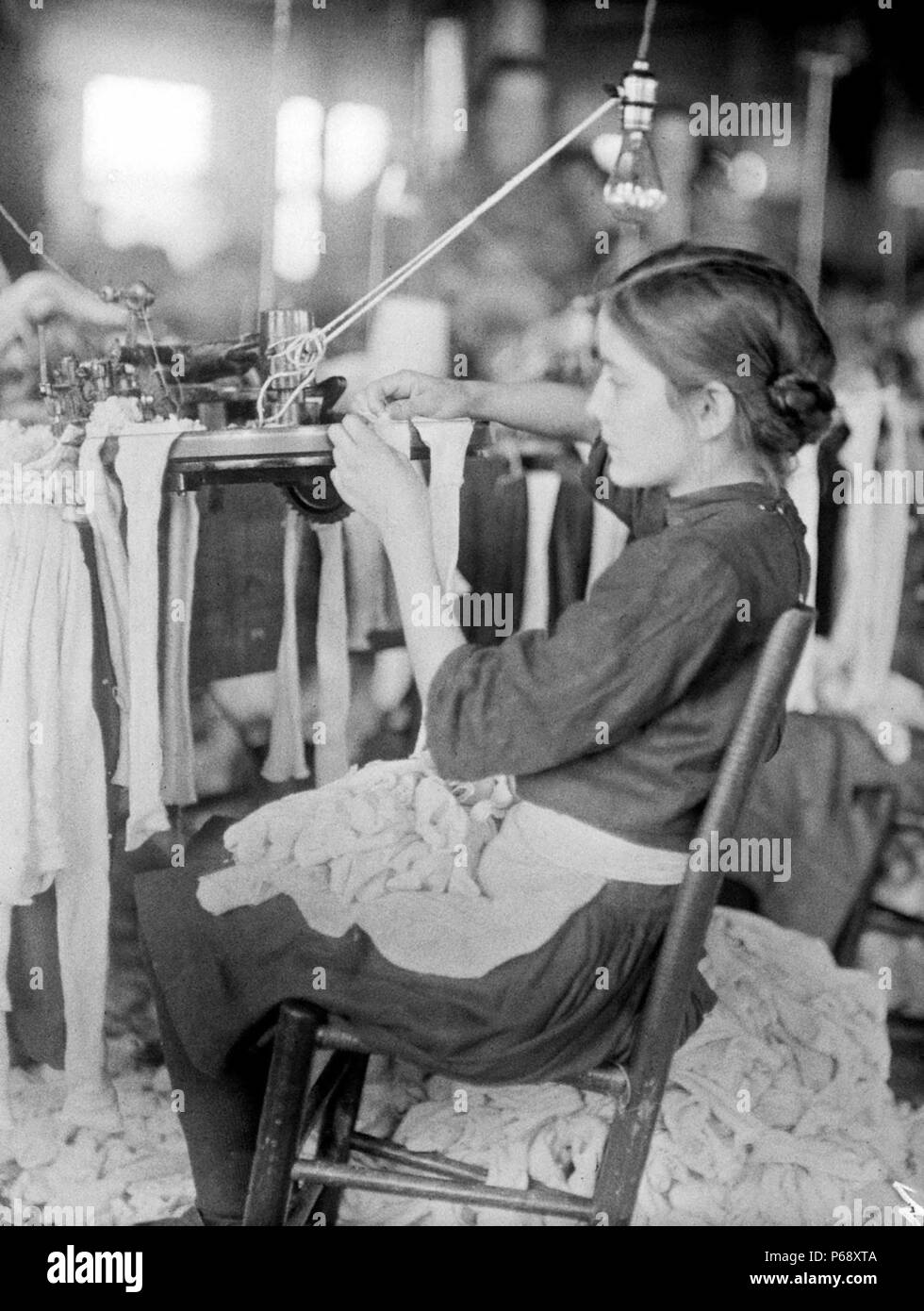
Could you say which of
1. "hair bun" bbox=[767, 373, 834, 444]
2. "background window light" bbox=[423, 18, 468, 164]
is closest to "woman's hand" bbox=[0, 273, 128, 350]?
"background window light" bbox=[423, 18, 468, 164]

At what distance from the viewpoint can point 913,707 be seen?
175 centimetres

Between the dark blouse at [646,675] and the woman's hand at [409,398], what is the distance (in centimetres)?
34

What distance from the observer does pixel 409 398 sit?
1.59m

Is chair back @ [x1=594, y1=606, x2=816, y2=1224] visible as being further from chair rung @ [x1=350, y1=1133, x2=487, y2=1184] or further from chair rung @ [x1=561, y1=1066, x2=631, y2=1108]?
chair rung @ [x1=350, y1=1133, x2=487, y2=1184]

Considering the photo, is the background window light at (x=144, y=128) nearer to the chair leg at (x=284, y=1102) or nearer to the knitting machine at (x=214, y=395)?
the knitting machine at (x=214, y=395)

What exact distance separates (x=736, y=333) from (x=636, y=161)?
1.24ft

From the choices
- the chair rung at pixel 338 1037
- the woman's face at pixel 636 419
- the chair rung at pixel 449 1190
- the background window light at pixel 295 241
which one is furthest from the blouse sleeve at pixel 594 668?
the background window light at pixel 295 241

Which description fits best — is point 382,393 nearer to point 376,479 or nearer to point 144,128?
point 376,479

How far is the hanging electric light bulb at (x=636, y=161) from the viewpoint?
1.58 meters

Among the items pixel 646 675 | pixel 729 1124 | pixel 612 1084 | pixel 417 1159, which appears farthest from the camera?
pixel 729 1124

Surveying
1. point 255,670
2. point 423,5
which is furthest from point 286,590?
point 423,5

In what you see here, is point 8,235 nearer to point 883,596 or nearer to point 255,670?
point 255,670

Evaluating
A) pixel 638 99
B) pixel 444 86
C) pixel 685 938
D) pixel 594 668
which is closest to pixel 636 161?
pixel 638 99

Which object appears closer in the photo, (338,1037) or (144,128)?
(338,1037)
